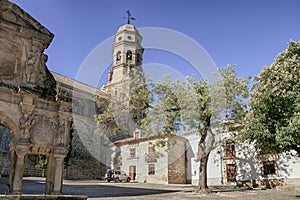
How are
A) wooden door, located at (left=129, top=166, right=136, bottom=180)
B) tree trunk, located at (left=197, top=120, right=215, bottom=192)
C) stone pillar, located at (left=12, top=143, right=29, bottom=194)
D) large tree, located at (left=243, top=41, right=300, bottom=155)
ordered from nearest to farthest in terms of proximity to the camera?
stone pillar, located at (left=12, top=143, right=29, bottom=194) → large tree, located at (left=243, top=41, right=300, bottom=155) → tree trunk, located at (left=197, top=120, right=215, bottom=192) → wooden door, located at (left=129, top=166, right=136, bottom=180)

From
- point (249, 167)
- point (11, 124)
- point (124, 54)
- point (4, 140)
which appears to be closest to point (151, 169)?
point (249, 167)

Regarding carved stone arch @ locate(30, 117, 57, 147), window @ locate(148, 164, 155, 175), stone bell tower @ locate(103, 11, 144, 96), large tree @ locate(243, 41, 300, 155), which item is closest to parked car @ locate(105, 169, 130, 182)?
window @ locate(148, 164, 155, 175)

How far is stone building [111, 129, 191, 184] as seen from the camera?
29.1 m

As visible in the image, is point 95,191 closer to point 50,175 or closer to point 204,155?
point 204,155

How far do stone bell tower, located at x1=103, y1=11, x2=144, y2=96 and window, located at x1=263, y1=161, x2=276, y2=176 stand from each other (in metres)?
26.5

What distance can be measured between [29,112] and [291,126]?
32.1 ft

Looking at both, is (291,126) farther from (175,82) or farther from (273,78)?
(175,82)

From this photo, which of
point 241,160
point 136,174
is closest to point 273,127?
point 241,160

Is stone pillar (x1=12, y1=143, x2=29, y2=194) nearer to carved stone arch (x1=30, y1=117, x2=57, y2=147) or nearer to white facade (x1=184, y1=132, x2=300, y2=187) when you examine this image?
carved stone arch (x1=30, y1=117, x2=57, y2=147)

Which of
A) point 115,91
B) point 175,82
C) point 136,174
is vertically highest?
point 115,91

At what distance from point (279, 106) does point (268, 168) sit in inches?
492

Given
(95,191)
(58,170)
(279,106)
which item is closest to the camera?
(58,170)

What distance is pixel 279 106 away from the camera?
469 inches

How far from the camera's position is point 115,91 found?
4522 cm
